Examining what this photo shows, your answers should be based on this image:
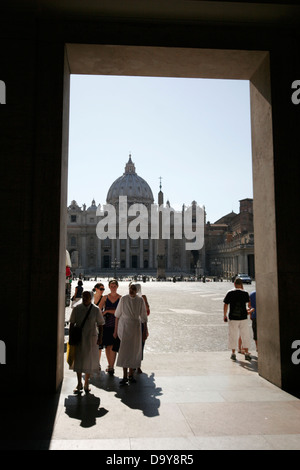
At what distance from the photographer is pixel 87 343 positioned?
5.55m

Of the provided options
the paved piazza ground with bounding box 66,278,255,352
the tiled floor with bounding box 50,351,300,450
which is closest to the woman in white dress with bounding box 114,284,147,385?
the tiled floor with bounding box 50,351,300,450

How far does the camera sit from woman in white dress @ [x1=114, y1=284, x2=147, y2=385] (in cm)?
591

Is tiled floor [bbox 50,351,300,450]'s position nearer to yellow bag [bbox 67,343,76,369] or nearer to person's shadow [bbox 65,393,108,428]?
person's shadow [bbox 65,393,108,428]

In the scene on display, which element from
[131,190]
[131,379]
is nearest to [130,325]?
[131,379]

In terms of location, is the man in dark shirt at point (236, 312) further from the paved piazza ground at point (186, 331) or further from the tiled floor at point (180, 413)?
the paved piazza ground at point (186, 331)

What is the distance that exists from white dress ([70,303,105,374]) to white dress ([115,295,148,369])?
0.49 m

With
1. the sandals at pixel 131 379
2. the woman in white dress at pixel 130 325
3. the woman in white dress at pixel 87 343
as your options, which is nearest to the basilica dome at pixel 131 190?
the woman in white dress at pixel 130 325

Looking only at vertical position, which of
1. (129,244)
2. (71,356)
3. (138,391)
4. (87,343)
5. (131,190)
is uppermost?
(131,190)

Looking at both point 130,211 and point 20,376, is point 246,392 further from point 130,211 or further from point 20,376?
point 130,211

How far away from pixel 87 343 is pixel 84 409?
0.98 metres

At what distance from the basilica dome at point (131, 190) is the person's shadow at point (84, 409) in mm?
111619

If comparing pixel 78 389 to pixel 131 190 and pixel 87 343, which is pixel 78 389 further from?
pixel 131 190

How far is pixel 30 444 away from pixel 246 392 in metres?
2.87

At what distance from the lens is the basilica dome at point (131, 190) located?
387 feet
